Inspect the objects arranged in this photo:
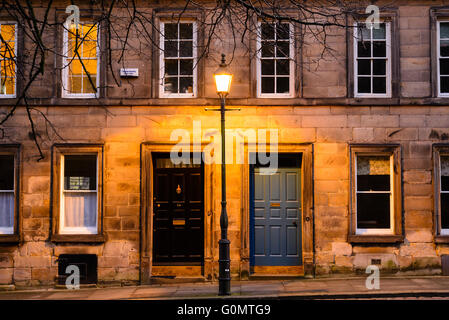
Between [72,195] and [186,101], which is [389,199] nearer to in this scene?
[186,101]

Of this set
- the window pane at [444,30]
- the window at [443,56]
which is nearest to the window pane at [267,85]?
the window at [443,56]

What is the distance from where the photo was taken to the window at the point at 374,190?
11.6 meters

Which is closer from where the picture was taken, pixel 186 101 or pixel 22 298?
pixel 22 298

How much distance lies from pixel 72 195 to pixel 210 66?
4.55 m

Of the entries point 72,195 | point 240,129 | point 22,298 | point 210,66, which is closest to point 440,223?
point 240,129

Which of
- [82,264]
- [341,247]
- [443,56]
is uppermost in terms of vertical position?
[443,56]

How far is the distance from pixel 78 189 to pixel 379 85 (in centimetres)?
771

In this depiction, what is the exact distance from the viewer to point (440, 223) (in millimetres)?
11562

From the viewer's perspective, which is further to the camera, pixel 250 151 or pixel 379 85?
pixel 379 85

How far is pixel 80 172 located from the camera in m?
11.9

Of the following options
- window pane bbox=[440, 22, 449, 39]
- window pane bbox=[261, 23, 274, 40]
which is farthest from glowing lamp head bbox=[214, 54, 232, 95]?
window pane bbox=[440, 22, 449, 39]

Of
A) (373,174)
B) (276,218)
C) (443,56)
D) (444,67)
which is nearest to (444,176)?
(373,174)
